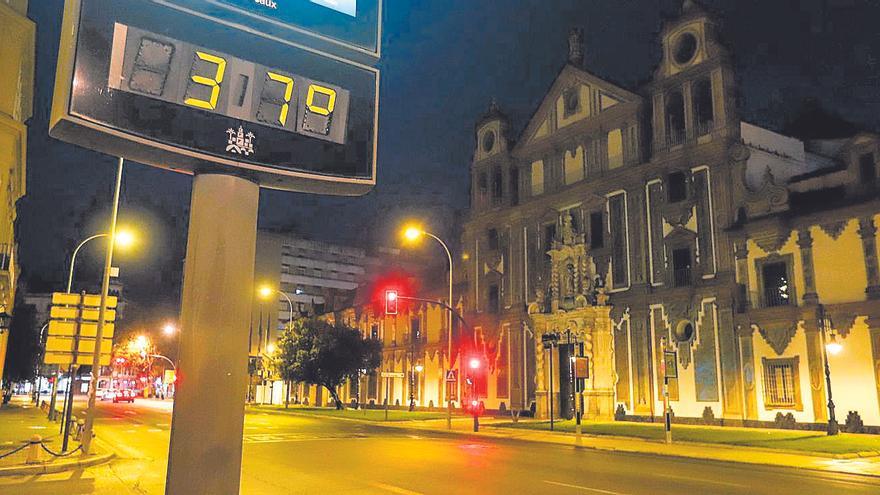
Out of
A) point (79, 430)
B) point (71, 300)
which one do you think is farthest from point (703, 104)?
point (79, 430)

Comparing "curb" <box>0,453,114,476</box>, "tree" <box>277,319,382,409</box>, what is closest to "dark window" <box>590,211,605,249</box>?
"tree" <box>277,319,382,409</box>

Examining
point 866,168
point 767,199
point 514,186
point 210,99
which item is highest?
point 514,186

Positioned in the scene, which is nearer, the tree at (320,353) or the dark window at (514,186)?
the dark window at (514,186)

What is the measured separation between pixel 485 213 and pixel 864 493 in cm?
3985

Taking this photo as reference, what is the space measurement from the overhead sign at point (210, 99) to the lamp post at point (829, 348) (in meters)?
29.4

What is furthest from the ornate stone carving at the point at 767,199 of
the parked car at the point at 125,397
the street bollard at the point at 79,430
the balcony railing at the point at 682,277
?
the parked car at the point at 125,397

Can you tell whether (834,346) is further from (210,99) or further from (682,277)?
(210,99)

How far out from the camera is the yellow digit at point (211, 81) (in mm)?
5445

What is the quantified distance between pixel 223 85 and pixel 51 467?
47.9ft

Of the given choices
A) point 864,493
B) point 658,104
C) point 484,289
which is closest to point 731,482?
point 864,493

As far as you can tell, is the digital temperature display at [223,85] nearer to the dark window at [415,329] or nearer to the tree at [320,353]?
the tree at [320,353]

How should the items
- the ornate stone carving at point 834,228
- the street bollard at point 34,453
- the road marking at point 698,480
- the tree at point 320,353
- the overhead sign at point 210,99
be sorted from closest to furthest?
the overhead sign at point 210,99 < the road marking at point 698,480 < the street bollard at point 34,453 < the ornate stone carving at point 834,228 < the tree at point 320,353

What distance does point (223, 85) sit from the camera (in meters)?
5.59

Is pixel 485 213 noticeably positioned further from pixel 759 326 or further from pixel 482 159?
pixel 759 326
